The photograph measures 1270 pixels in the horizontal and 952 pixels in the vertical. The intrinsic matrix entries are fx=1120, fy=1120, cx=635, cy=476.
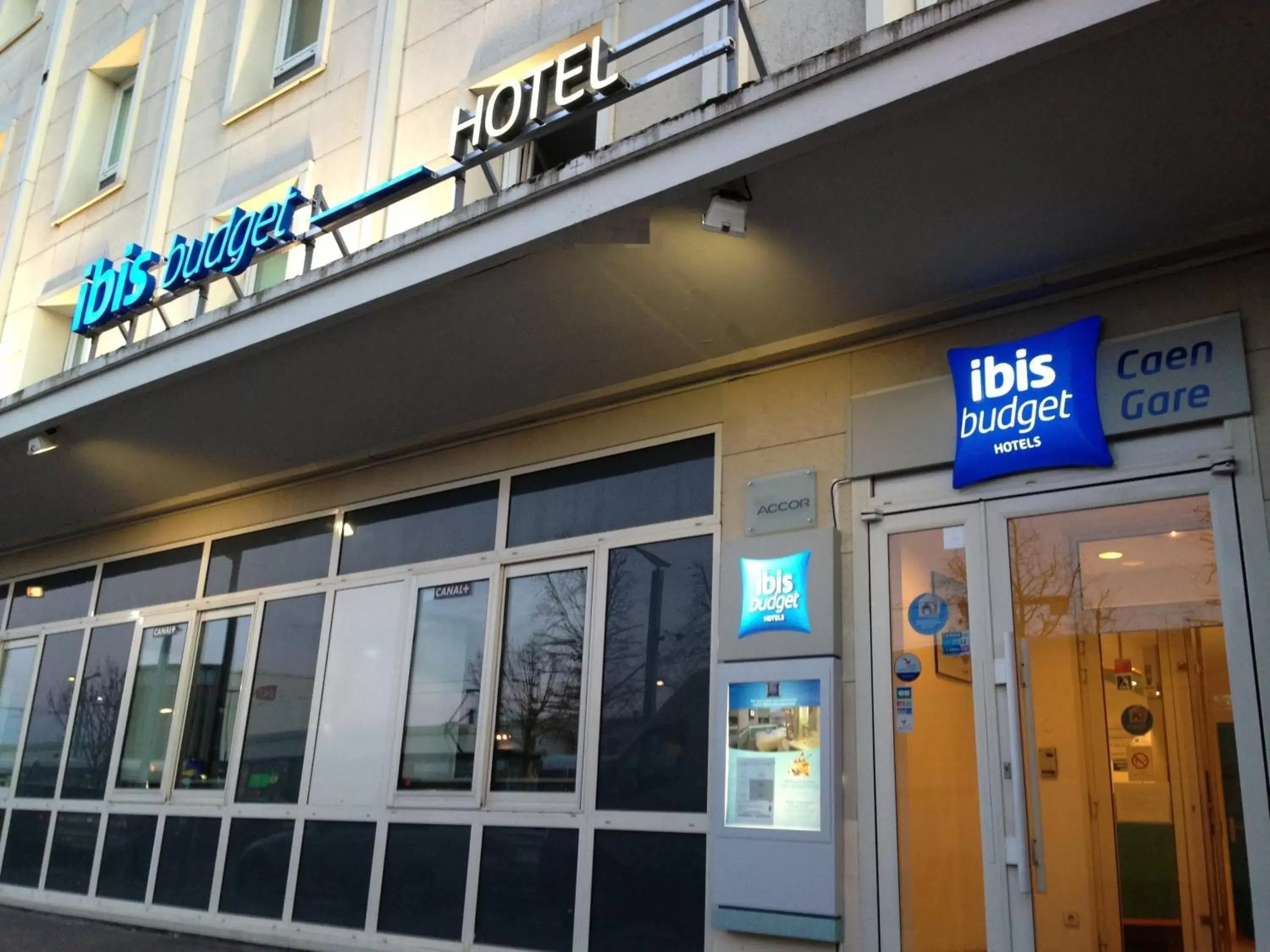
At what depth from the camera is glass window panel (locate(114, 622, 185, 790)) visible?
944cm

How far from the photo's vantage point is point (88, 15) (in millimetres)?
12641

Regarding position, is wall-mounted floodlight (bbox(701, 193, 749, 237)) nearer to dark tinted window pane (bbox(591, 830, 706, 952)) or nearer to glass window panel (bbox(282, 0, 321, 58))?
dark tinted window pane (bbox(591, 830, 706, 952))

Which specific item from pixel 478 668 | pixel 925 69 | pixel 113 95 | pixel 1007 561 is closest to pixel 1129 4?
pixel 925 69

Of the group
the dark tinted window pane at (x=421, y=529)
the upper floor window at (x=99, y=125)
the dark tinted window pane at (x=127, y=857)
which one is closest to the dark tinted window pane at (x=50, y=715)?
the dark tinted window pane at (x=127, y=857)

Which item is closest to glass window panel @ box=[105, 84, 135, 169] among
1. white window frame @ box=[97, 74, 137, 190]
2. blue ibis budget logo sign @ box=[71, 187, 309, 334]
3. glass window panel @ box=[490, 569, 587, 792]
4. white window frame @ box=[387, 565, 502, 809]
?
white window frame @ box=[97, 74, 137, 190]

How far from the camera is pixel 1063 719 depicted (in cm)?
536

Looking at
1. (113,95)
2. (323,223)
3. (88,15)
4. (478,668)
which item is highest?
(88,15)

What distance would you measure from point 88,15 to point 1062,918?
43.4 feet

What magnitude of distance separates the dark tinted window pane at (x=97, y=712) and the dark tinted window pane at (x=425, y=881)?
155 inches

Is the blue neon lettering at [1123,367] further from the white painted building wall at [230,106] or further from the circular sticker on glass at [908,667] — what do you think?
the white painted building wall at [230,106]

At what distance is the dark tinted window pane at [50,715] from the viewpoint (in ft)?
34.7

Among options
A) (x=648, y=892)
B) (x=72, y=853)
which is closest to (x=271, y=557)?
(x=72, y=853)

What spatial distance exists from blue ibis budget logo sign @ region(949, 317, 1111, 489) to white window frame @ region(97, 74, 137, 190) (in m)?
9.24

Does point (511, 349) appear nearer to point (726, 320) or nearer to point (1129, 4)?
point (726, 320)
